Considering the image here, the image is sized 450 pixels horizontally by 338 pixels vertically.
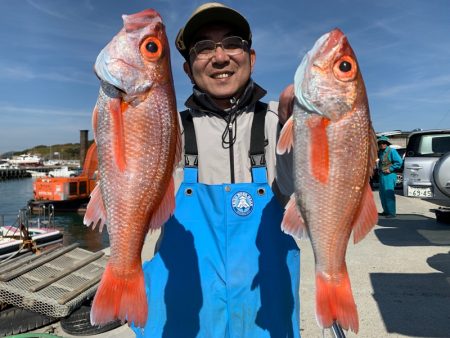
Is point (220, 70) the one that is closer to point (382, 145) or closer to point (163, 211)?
point (163, 211)

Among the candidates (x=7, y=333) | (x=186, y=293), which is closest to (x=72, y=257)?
(x=7, y=333)

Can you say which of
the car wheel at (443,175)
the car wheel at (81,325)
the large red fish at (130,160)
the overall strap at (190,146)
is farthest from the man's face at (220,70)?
the car wheel at (443,175)

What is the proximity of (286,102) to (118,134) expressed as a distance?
983mm

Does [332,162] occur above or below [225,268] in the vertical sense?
above

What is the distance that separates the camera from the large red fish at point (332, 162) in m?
1.83

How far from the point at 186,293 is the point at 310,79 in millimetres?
1483

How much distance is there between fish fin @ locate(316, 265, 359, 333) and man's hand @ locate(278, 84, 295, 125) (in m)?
0.94

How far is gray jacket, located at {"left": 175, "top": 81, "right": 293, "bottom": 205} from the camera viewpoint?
2.42 meters

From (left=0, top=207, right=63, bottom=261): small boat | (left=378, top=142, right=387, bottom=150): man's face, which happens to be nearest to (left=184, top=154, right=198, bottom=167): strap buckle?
(left=0, top=207, right=63, bottom=261): small boat

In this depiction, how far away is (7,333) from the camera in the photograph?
4996mm

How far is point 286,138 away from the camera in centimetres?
192

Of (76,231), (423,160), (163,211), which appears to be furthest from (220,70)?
(76,231)

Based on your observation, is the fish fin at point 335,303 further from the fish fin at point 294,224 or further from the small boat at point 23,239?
the small boat at point 23,239

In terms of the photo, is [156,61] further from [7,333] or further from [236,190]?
[7,333]
